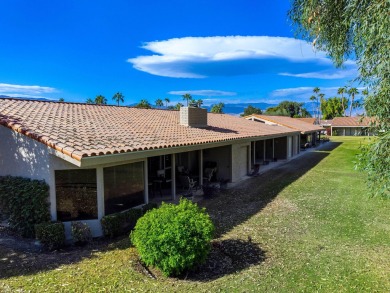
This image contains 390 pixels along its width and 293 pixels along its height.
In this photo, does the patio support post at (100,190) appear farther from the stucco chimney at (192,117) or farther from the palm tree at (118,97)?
the palm tree at (118,97)

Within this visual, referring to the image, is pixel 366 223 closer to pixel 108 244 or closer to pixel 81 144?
pixel 108 244

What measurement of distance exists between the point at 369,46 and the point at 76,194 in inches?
305

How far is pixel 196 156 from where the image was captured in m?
18.3

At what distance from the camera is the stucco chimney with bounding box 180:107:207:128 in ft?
55.0

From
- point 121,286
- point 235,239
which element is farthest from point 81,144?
point 235,239

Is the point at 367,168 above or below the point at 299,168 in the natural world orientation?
above

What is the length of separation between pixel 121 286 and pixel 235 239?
363cm

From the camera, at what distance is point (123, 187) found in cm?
980

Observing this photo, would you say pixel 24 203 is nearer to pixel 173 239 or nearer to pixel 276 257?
pixel 173 239

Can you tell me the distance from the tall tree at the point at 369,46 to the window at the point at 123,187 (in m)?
6.39

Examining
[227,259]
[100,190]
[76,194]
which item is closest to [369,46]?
[227,259]

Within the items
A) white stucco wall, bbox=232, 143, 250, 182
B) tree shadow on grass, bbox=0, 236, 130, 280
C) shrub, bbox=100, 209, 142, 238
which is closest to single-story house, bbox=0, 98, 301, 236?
shrub, bbox=100, 209, 142, 238

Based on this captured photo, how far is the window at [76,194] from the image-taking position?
8.65 m

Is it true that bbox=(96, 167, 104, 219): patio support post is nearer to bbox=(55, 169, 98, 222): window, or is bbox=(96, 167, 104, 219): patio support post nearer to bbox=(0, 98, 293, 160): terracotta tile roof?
bbox=(55, 169, 98, 222): window
